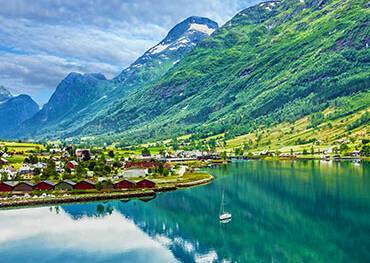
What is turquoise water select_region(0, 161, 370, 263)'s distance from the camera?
66.0 meters

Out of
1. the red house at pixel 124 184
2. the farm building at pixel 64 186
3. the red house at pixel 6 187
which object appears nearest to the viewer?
the red house at pixel 6 187

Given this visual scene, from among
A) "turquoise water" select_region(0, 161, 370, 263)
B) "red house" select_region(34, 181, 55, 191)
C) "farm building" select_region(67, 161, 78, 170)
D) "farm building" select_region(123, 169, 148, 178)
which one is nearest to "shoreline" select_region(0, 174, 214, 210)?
"turquoise water" select_region(0, 161, 370, 263)

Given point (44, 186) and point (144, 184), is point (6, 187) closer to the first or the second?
point (44, 186)

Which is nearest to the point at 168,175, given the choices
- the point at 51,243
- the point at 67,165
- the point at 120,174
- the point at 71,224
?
the point at 120,174

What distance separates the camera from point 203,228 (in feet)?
273

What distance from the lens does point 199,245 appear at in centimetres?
7138

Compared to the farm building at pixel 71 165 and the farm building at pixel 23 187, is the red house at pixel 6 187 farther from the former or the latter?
the farm building at pixel 71 165

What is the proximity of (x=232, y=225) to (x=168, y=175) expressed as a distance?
6612cm

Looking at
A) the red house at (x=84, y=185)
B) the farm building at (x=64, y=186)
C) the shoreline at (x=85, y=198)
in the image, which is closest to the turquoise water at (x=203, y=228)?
→ the shoreline at (x=85, y=198)

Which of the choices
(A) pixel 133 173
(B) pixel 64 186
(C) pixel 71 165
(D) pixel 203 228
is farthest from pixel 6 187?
(D) pixel 203 228

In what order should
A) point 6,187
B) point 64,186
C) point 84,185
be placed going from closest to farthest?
point 6,187 → point 64,186 → point 84,185

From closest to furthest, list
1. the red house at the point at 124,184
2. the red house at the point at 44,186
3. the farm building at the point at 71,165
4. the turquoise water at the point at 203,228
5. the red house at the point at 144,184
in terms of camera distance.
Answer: the turquoise water at the point at 203,228 → the red house at the point at 44,186 → the red house at the point at 124,184 → the red house at the point at 144,184 → the farm building at the point at 71,165

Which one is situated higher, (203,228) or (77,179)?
(77,179)

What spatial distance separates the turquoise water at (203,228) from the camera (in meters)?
66.0
